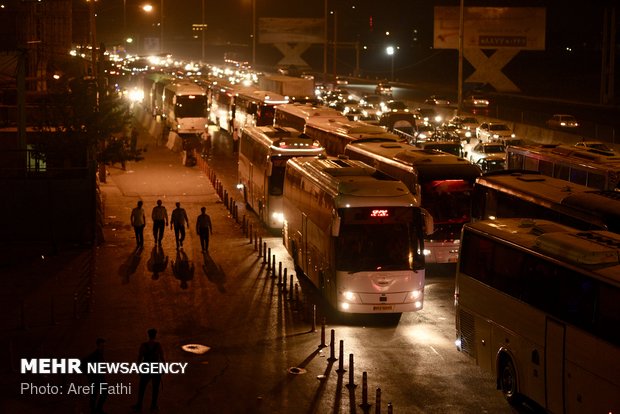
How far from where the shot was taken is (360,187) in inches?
769

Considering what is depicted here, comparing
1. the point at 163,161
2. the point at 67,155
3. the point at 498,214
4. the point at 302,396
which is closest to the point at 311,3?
the point at 163,161

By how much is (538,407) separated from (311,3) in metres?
112

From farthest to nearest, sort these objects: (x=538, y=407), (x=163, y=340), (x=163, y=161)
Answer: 1. (x=163, y=161)
2. (x=163, y=340)
3. (x=538, y=407)

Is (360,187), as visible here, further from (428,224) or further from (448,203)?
(448,203)

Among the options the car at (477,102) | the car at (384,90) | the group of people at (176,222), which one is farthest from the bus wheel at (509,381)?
the car at (384,90)

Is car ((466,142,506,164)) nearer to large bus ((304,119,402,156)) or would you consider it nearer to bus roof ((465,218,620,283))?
large bus ((304,119,402,156))

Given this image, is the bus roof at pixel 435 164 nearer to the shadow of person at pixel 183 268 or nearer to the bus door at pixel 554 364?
the shadow of person at pixel 183 268

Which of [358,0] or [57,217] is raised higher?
[358,0]

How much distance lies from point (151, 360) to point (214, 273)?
10576mm

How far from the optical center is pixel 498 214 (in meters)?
23.2

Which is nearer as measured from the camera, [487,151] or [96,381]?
[96,381]

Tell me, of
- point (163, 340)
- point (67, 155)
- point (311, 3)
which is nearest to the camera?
point (163, 340)

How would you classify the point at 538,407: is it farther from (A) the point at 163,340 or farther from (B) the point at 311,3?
(B) the point at 311,3

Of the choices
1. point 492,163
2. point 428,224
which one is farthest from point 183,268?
point 492,163
